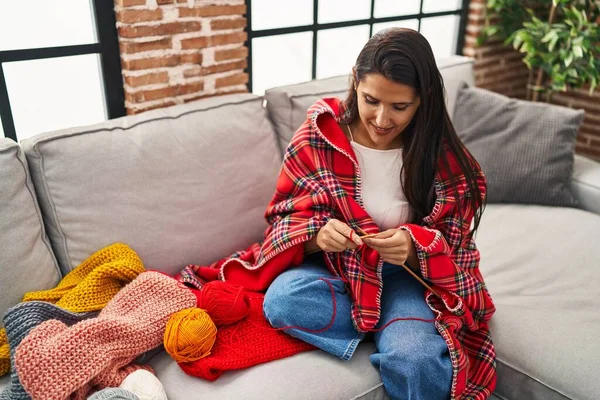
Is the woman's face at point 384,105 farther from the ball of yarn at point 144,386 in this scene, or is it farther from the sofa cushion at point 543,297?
the ball of yarn at point 144,386

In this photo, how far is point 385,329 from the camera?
53.1 inches

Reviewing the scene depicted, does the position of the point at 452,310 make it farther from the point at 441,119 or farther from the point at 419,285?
the point at 441,119

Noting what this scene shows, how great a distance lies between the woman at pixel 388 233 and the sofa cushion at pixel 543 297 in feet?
0.27

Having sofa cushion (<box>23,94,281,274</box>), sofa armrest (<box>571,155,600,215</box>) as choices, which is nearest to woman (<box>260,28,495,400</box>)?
sofa cushion (<box>23,94,281,274</box>)

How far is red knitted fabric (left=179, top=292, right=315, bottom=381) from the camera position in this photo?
4.00 feet

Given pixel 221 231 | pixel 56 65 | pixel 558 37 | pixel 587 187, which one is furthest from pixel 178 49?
pixel 558 37

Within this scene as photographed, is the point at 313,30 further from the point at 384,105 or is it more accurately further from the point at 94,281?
the point at 94,281

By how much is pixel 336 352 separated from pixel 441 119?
63 cm

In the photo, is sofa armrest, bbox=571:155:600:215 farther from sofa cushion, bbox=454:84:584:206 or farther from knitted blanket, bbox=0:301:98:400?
knitted blanket, bbox=0:301:98:400

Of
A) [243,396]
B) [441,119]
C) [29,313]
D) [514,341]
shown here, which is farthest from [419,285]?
[29,313]

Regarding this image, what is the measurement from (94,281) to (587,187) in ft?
5.68

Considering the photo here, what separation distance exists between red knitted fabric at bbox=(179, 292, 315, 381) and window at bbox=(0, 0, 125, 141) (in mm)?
889

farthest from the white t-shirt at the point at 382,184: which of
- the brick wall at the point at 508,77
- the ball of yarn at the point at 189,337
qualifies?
the brick wall at the point at 508,77

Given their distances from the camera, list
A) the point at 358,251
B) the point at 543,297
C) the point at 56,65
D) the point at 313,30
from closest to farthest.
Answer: the point at 358,251, the point at 543,297, the point at 56,65, the point at 313,30
